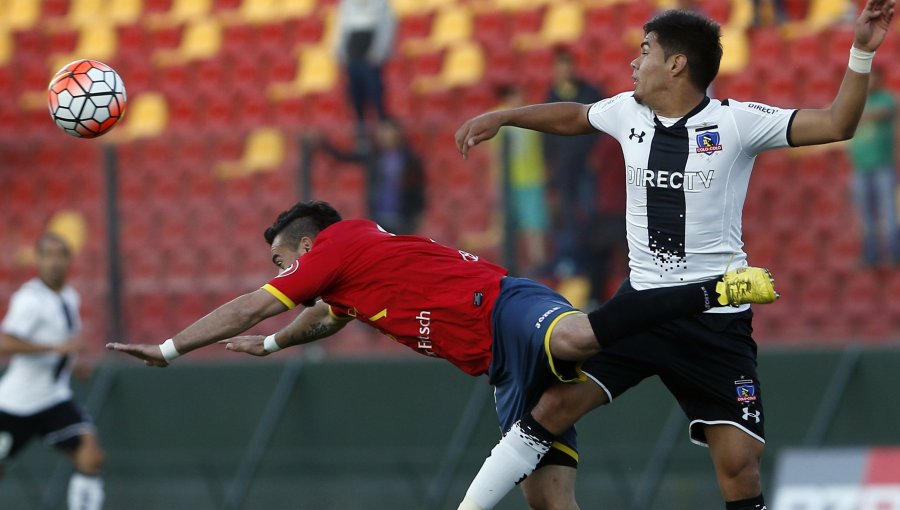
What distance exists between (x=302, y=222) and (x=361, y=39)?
728 cm

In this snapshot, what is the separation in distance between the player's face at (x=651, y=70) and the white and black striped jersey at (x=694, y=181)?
13cm

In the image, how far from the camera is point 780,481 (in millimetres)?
10297

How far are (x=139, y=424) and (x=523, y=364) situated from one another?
674 centimetres

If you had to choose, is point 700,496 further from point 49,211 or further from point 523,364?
point 49,211

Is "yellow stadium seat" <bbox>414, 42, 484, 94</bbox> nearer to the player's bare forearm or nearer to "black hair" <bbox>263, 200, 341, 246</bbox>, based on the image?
the player's bare forearm

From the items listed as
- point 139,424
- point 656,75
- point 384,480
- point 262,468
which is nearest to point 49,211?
point 139,424

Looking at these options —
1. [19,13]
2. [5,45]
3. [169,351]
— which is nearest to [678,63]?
[169,351]

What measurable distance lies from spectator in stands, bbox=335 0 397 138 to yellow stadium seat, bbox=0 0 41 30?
4.88 m

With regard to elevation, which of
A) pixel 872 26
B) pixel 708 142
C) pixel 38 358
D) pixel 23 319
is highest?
pixel 872 26

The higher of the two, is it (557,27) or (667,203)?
(557,27)

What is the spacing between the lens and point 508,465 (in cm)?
677

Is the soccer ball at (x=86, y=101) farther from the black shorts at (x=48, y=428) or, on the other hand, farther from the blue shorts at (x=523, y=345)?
the black shorts at (x=48, y=428)

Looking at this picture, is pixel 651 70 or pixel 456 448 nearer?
pixel 651 70

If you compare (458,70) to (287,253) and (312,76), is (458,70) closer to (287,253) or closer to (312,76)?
(312,76)
